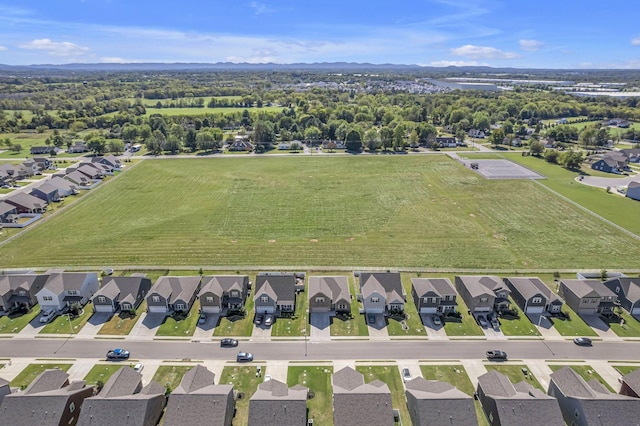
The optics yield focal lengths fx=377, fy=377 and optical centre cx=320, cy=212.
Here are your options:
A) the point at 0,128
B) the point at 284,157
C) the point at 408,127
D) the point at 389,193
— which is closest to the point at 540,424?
the point at 389,193

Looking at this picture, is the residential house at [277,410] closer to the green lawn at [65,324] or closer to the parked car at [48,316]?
the green lawn at [65,324]

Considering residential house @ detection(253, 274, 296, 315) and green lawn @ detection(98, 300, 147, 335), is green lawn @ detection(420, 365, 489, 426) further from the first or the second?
green lawn @ detection(98, 300, 147, 335)

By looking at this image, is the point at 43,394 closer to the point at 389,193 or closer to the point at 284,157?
the point at 389,193

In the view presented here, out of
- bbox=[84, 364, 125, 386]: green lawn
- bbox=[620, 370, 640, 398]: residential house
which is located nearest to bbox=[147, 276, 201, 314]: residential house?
bbox=[84, 364, 125, 386]: green lawn

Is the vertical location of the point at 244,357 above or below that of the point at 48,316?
above

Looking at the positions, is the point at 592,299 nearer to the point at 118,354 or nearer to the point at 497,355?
the point at 497,355

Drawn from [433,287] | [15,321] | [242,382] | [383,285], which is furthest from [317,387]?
[15,321]

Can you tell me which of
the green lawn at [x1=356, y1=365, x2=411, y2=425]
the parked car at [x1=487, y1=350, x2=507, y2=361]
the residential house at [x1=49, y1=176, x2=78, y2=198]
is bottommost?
the green lawn at [x1=356, y1=365, x2=411, y2=425]

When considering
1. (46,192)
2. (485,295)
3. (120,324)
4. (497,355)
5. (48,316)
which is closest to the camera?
(497,355)
